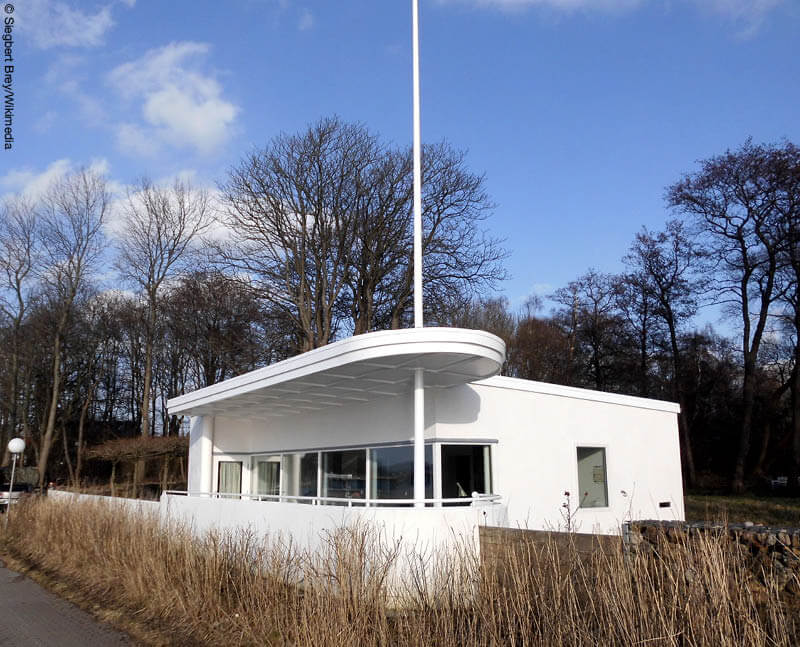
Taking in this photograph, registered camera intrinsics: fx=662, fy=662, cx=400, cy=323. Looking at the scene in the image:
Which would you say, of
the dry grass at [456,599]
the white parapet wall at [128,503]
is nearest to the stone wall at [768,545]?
the dry grass at [456,599]

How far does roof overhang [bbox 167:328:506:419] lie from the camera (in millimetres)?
8789

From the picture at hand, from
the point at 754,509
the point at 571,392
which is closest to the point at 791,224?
the point at 754,509

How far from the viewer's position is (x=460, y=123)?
1423 centimetres

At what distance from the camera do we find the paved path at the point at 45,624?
288 inches

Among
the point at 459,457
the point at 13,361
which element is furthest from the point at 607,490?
the point at 13,361

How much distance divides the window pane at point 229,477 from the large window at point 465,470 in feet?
25.8

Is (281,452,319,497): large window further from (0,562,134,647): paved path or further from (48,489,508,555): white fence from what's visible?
(0,562,134,647): paved path

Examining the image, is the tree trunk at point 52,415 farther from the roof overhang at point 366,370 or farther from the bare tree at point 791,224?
the bare tree at point 791,224

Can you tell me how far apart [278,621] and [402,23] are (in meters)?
13.3

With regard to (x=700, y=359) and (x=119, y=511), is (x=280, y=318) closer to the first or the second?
(x=119, y=511)

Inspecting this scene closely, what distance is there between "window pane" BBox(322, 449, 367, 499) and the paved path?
5611mm

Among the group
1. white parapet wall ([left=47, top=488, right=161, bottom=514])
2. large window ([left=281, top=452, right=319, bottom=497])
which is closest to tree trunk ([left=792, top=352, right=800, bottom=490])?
large window ([left=281, top=452, right=319, bottom=497])

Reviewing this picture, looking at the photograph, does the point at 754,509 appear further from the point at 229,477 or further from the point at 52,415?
the point at 52,415

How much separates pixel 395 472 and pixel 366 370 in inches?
130
